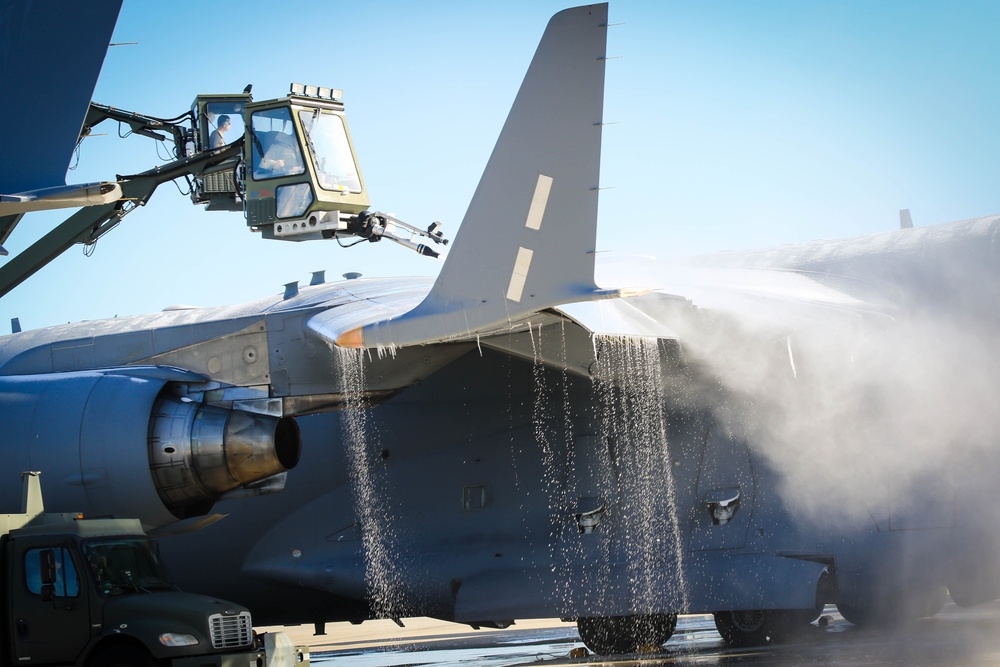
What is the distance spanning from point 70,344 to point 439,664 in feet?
18.7

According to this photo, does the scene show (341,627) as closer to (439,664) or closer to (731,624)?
(439,664)

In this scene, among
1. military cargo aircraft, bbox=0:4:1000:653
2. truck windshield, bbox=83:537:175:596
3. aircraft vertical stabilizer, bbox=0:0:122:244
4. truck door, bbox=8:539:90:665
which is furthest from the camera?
military cargo aircraft, bbox=0:4:1000:653

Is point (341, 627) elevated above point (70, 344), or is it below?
below

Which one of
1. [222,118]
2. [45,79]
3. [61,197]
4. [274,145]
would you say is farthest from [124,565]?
[222,118]

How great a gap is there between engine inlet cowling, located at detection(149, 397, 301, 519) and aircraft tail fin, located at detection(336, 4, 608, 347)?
11.7ft

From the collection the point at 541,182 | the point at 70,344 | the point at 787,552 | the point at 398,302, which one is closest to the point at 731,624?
the point at 787,552

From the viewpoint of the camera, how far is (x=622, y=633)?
44.5 ft

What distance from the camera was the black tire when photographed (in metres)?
8.44

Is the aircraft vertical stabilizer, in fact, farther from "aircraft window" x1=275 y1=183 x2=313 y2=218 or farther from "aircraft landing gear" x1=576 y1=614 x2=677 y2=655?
"aircraft landing gear" x1=576 y1=614 x2=677 y2=655

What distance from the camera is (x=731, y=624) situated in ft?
42.9

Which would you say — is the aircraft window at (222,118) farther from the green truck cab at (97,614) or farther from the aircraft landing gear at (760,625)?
the aircraft landing gear at (760,625)

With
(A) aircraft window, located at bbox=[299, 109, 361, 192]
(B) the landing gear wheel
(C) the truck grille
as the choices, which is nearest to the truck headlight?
(C) the truck grille

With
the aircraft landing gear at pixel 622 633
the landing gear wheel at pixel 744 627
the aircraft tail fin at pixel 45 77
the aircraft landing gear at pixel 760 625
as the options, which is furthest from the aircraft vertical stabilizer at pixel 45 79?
the landing gear wheel at pixel 744 627

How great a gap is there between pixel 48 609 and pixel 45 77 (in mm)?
4050
